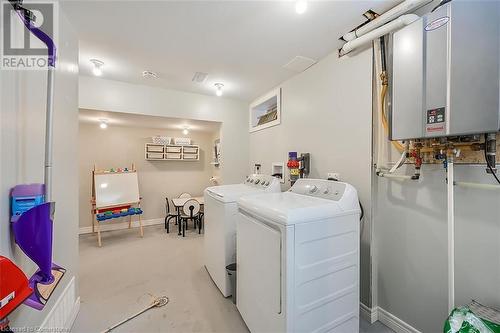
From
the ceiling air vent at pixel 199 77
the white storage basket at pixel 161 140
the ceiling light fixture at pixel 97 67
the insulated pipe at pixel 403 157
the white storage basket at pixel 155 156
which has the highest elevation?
the ceiling air vent at pixel 199 77

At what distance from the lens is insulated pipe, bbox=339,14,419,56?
144 cm

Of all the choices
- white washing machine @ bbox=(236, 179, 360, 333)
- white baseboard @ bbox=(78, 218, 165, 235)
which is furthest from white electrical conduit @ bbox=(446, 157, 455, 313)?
white baseboard @ bbox=(78, 218, 165, 235)

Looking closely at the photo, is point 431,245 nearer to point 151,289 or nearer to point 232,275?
point 232,275

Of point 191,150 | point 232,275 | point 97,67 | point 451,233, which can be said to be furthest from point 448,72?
point 191,150

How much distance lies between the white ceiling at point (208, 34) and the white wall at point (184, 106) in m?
0.26

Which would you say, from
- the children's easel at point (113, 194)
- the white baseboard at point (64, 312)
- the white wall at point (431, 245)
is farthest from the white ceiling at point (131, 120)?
the white wall at point (431, 245)

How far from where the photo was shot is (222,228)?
6.71 feet

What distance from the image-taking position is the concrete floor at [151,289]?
1697 mm

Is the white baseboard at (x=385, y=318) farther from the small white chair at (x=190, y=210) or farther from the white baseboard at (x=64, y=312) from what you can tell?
the small white chair at (x=190, y=210)

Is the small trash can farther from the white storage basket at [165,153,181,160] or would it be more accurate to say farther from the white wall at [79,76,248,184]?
the white storage basket at [165,153,181,160]

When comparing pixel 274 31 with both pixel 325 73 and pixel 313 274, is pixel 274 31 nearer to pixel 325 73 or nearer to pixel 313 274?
pixel 325 73

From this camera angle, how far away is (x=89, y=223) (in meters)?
3.99

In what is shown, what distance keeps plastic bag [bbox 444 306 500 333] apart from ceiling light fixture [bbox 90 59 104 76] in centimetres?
372

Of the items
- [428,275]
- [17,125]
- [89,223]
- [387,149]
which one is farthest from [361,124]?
[89,223]
